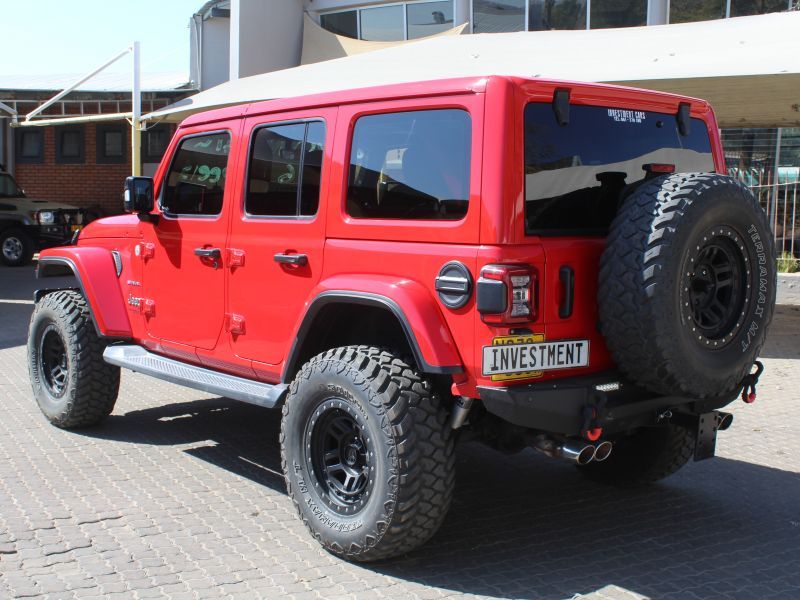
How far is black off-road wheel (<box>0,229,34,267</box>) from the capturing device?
18.5 m

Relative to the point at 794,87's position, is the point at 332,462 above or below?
below

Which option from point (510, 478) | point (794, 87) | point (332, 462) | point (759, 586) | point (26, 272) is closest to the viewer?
point (759, 586)

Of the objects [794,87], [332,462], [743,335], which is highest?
[794,87]

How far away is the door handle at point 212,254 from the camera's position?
4.86 meters

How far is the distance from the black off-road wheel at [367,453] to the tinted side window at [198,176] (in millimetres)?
1488

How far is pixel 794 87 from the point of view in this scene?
9305mm

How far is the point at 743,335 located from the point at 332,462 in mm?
1876

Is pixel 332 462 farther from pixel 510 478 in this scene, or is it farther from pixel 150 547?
pixel 510 478

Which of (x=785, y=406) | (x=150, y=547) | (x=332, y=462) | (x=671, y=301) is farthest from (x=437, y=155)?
(x=785, y=406)

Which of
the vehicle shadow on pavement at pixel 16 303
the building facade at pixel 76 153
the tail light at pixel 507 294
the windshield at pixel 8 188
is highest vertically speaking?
the building facade at pixel 76 153

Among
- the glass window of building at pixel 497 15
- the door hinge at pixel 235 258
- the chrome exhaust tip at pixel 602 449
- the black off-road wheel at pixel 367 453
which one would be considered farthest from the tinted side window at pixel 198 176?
the glass window of building at pixel 497 15

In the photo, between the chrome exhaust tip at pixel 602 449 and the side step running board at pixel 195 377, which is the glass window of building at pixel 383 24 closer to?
the side step running board at pixel 195 377

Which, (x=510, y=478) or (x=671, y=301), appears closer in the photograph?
(x=671, y=301)

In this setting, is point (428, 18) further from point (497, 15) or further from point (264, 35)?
point (264, 35)
